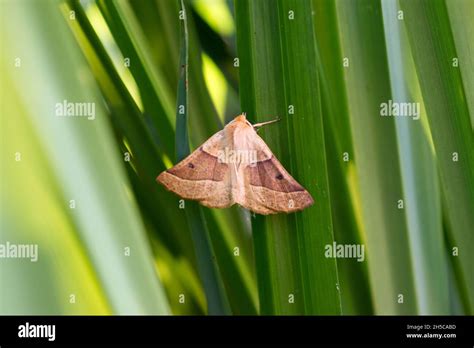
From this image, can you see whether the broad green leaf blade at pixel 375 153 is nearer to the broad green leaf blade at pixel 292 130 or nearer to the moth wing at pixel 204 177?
the broad green leaf blade at pixel 292 130

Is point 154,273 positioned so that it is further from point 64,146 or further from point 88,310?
point 64,146

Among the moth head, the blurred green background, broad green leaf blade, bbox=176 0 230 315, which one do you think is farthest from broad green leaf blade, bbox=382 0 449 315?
broad green leaf blade, bbox=176 0 230 315

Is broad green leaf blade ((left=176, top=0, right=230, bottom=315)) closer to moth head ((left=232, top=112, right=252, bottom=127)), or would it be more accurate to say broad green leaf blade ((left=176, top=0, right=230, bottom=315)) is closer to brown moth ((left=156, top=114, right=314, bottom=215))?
brown moth ((left=156, top=114, right=314, bottom=215))

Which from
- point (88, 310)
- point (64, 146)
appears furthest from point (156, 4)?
point (88, 310)

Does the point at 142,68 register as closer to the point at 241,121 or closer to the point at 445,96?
the point at 241,121

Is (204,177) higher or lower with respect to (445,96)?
lower

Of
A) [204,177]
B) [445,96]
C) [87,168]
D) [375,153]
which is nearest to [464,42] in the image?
[445,96]

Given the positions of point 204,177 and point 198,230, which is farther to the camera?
point 204,177
